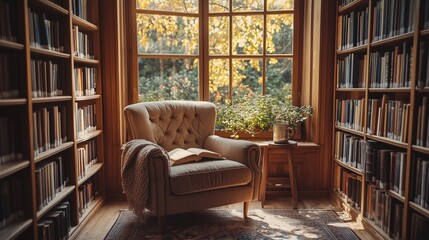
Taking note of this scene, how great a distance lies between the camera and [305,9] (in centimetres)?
358

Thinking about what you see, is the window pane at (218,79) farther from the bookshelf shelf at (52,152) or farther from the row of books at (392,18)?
the bookshelf shelf at (52,152)

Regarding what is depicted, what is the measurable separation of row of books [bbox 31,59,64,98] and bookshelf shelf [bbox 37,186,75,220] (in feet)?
2.23

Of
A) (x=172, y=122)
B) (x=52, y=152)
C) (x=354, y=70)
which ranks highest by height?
(x=354, y=70)

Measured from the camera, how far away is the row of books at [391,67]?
216 cm

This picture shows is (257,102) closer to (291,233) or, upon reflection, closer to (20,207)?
(291,233)

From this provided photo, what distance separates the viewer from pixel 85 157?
9.48 feet

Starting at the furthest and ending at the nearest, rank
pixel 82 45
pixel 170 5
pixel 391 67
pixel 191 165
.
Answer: pixel 170 5, pixel 82 45, pixel 191 165, pixel 391 67

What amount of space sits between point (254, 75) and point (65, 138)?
204 centimetres

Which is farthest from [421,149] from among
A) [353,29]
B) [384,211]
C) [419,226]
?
[353,29]

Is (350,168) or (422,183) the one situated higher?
(422,183)

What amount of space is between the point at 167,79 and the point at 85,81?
37.6 inches

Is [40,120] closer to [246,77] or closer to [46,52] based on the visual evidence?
[46,52]

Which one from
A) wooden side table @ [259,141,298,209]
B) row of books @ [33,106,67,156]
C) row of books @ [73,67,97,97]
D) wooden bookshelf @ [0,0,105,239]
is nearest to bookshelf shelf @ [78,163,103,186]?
wooden bookshelf @ [0,0,105,239]

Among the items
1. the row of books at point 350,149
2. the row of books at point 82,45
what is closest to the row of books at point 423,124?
the row of books at point 350,149
